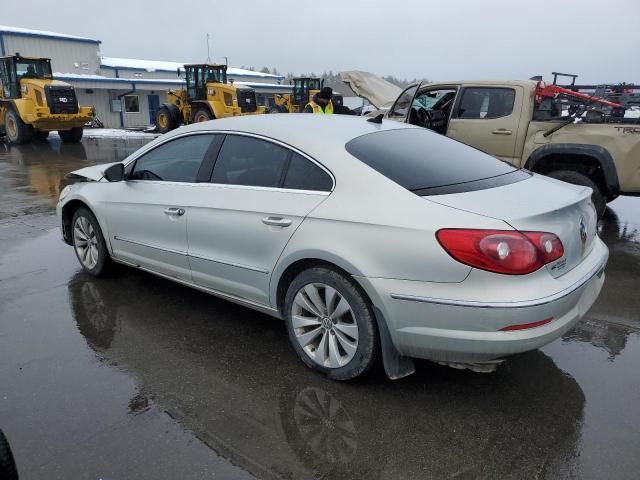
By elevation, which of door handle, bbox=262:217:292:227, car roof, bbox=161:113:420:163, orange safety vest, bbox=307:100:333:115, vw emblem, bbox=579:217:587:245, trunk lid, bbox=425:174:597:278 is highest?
car roof, bbox=161:113:420:163

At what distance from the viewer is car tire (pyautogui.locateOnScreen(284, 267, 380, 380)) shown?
9.27 feet

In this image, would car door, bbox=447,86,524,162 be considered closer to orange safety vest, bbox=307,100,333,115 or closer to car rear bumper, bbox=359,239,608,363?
orange safety vest, bbox=307,100,333,115

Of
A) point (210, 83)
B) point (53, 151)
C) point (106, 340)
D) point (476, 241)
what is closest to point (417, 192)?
point (476, 241)

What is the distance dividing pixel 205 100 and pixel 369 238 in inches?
771

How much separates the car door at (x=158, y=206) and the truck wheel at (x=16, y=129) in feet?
54.1

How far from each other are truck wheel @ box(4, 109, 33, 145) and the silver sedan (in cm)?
1683

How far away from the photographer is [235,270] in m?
3.41

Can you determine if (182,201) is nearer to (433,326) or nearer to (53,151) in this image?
(433,326)

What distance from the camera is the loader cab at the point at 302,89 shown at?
2698 cm

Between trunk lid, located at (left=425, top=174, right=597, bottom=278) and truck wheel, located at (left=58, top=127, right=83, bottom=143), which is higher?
trunk lid, located at (left=425, top=174, right=597, bottom=278)

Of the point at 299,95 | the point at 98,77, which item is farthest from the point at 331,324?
the point at 98,77

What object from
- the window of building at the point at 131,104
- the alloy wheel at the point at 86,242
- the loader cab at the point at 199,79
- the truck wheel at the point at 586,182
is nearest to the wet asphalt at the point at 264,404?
the alloy wheel at the point at 86,242

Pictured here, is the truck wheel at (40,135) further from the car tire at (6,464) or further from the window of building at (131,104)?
the car tire at (6,464)

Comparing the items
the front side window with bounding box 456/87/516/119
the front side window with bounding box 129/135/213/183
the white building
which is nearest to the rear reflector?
the front side window with bounding box 129/135/213/183
